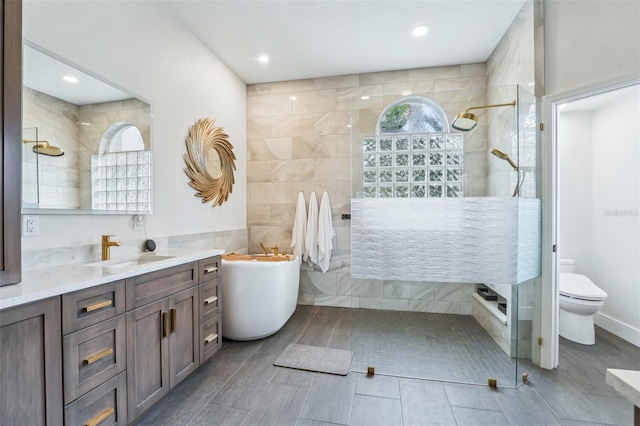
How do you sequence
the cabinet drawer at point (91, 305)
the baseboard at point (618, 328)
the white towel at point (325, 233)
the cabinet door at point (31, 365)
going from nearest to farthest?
the cabinet door at point (31, 365), the cabinet drawer at point (91, 305), the baseboard at point (618, 328), the white towel at point (325, 233)

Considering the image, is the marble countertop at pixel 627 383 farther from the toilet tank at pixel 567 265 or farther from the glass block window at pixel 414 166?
the toilet tank at pixel 567 265

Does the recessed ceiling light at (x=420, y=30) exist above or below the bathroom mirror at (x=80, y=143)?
above

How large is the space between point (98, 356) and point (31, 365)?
28 centimetres

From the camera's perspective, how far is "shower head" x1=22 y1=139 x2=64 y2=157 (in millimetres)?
1527

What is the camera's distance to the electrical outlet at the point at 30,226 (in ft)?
4.80

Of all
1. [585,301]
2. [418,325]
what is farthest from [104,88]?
[585,301]

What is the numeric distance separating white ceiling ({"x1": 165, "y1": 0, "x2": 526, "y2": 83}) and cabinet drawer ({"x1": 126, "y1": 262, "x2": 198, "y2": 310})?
219 centimetres

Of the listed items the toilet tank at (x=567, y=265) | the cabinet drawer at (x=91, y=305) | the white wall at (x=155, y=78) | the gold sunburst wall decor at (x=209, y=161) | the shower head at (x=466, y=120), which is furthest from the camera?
the toilet tank at (x=567, y=265)

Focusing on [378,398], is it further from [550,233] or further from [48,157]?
[48,157]

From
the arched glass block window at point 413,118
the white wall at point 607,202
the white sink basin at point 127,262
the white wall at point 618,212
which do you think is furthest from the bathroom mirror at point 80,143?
the white wall at point 618,212

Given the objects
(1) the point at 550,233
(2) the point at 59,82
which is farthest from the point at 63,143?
(1) the point at 550,233

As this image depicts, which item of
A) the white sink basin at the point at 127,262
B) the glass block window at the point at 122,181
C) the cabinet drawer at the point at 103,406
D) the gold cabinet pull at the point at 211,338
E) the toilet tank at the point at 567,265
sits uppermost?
the glass block window at the point at 122,181

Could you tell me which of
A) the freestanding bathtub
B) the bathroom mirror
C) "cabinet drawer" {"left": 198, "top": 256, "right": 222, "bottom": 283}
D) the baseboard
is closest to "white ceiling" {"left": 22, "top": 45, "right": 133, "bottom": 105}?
the bathroom mirror

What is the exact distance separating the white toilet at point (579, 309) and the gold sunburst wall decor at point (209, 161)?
3520 millimetres
